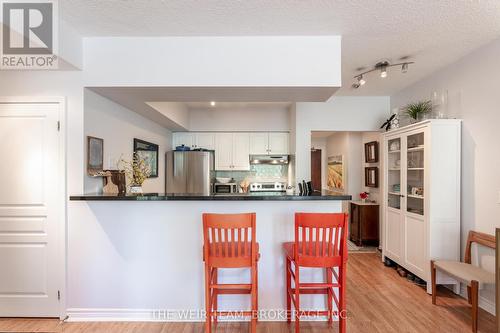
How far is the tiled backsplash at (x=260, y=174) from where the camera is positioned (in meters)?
5.17

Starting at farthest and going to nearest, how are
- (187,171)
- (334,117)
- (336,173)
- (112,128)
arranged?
(336,173) → (187,171) → (334,117) → (112,128)

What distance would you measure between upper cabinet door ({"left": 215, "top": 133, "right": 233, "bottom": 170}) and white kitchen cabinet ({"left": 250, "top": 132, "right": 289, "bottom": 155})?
1.47ft

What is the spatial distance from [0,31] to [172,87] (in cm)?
128

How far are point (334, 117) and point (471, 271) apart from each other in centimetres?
273

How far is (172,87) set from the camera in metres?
2.35

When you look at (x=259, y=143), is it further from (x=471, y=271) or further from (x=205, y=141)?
(x=471, y=271)

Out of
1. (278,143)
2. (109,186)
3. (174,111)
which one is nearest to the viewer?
(109,186)

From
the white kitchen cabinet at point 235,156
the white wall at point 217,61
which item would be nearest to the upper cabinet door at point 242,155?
the white kitchen cabinet at point 235,156

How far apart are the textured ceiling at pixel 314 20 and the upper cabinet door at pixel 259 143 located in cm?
265

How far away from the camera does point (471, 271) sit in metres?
2.45

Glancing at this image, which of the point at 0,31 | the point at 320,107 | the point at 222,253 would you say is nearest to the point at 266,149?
the point at 320,107

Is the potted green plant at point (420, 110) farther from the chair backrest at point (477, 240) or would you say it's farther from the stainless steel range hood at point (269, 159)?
the stainless steel range hood at point (269, 159)

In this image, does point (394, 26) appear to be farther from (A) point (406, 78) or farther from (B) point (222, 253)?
(B) point (222, 253)

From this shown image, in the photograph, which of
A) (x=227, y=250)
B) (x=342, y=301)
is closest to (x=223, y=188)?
(x=227, y=250)
